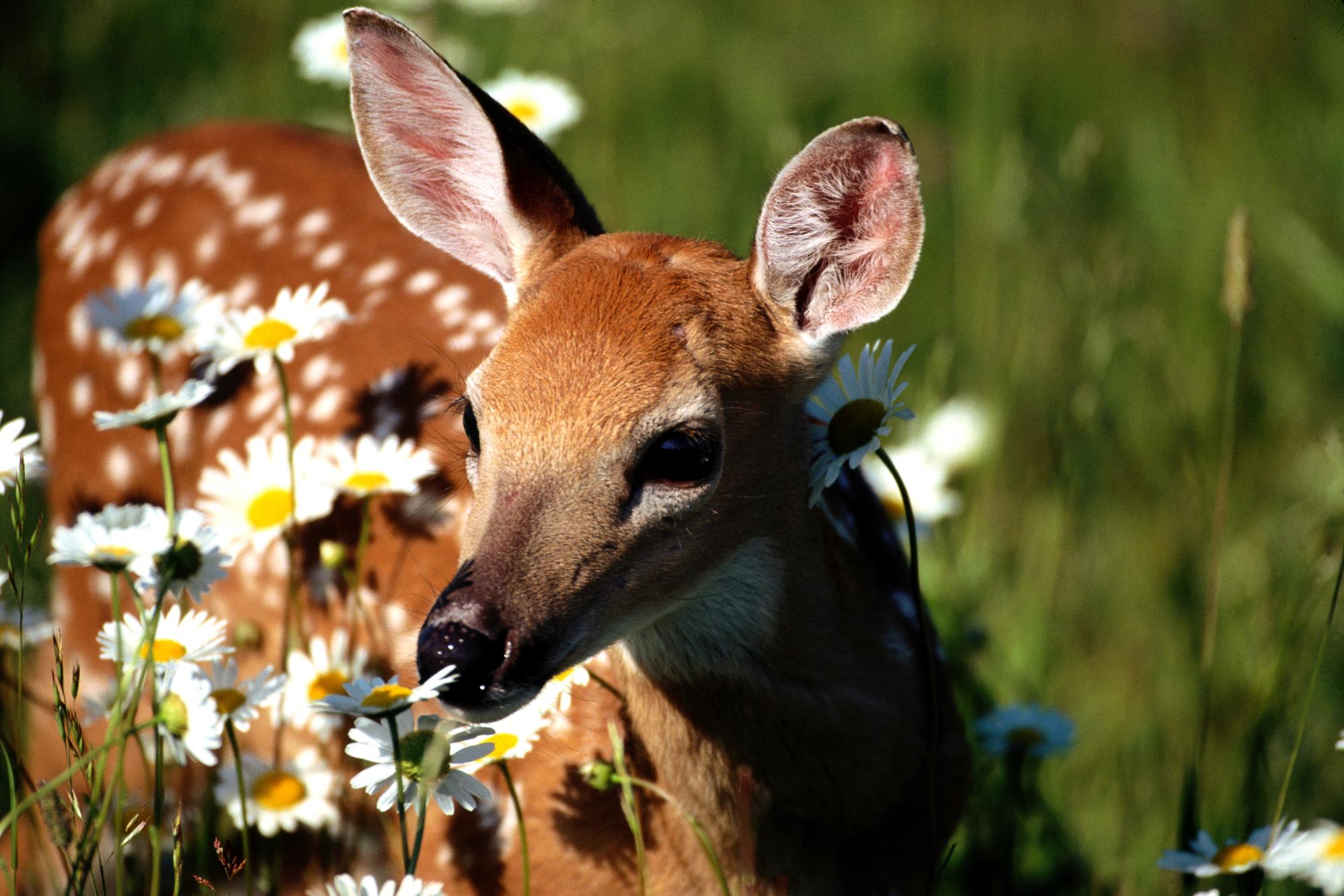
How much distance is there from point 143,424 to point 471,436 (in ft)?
1.52

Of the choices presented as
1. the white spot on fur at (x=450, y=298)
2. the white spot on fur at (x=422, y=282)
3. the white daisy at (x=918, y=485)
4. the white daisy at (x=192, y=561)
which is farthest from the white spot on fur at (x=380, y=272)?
the white daisy at (x=192, y=561)

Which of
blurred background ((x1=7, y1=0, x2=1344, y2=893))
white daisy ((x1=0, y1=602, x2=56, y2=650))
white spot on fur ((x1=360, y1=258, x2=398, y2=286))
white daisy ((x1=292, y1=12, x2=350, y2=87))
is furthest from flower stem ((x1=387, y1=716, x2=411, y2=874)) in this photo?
white daisy ((x1=292, y1=12, x2=350, y2=87))

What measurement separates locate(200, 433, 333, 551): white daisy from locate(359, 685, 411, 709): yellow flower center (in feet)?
2.79

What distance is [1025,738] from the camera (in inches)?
113

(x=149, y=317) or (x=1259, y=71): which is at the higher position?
(x=1259, y=71)

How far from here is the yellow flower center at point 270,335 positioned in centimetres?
268

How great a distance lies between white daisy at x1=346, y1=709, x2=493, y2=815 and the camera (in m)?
1.91

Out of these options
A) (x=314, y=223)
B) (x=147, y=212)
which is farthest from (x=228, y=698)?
(x=147, y=212)

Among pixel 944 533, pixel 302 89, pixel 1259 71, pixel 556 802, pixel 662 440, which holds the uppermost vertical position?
pixel 302 89

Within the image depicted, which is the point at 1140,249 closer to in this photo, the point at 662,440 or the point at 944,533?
the point at 944,533

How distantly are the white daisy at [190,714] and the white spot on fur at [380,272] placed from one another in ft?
4.98

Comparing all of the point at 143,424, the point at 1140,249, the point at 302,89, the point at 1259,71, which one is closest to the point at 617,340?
the point at 143,424

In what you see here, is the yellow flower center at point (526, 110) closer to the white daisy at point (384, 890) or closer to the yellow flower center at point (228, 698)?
the yellow flower center at point (228, 698)

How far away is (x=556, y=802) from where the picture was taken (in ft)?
8.59
